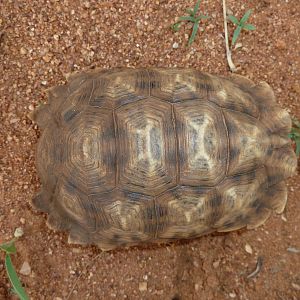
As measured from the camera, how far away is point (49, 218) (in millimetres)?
2963

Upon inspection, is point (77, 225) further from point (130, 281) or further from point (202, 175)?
point (202, 175)

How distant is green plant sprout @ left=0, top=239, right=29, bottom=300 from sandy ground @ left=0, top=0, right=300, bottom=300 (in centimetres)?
27

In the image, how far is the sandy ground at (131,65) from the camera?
10.4 feet

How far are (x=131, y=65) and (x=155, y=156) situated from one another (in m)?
1.27

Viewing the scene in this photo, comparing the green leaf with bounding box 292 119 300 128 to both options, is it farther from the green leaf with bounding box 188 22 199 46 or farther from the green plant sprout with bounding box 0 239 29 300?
the green plant sprout with bounding box 0 239 29 300

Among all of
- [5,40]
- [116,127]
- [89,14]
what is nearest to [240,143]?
[116,127]

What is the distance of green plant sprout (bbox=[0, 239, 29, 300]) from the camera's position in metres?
2.73

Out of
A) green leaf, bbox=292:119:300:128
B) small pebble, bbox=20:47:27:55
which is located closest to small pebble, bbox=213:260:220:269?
green leaf, bbox=292:119:300:128

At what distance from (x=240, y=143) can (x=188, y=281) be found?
125 centimetres

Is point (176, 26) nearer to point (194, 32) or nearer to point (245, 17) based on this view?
point (194, 32)

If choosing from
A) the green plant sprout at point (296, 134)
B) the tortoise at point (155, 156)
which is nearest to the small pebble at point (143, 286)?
the tortoise at point (155, 156)

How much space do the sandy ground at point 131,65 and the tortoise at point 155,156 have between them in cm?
43

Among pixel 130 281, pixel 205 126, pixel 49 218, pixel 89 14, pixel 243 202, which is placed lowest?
pixel 130 281

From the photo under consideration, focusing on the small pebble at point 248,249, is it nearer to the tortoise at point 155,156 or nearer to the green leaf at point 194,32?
the tortoise at point 155,156
